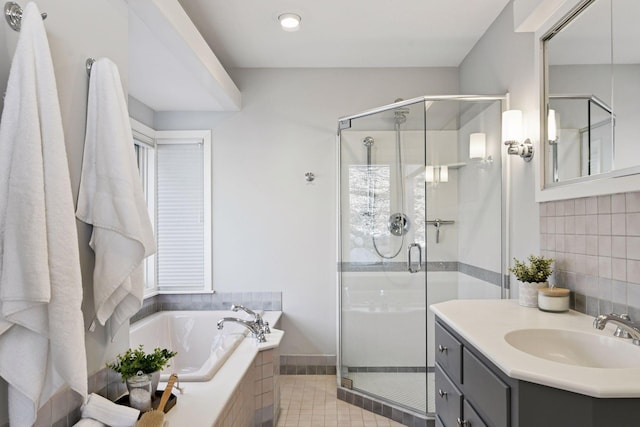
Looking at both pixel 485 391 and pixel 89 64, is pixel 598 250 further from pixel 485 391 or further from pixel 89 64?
pixel 89 64

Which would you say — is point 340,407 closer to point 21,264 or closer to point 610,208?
point 610,208

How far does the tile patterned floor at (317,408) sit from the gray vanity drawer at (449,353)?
1.07 meters

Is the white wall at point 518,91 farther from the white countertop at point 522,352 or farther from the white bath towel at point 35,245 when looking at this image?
the white bath towel at point 35,245

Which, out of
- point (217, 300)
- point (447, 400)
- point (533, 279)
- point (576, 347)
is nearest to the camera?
point (576, 347)

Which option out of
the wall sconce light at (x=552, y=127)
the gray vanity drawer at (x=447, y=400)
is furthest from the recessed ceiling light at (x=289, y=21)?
the gray vanity drawer at (x=447, y=400)

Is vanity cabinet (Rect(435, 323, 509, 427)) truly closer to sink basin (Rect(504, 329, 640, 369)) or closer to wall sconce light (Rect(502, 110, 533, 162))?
sink basin (Rect(504, 329, 640, 369))

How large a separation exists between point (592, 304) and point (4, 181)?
2035mm

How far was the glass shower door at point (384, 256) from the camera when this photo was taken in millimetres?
2725

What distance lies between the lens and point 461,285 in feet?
8.77

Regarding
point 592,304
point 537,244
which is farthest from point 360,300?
point 592,304

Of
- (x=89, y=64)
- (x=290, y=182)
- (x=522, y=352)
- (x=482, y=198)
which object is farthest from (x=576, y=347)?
(x=290, y=182)

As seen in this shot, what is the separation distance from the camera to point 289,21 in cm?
263

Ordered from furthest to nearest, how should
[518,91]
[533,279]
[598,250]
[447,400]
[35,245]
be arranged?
1. [518,91]
2. [533,279]
3. [447,400]
4. [598,250]
5. [35,245]

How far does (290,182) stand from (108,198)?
2.23m
